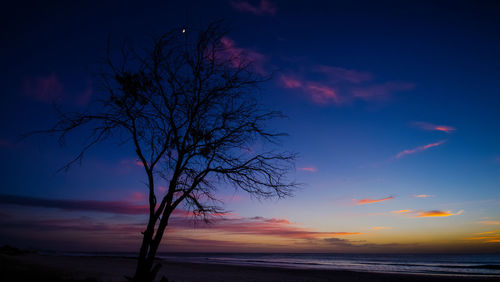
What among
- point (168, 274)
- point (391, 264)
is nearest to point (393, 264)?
point (391, 264)

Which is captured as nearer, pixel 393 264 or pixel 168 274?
pixel 168 274

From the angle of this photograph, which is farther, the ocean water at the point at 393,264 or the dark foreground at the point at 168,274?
the ocean water at the point at 393,264

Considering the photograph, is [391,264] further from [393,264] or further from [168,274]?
[168,274]

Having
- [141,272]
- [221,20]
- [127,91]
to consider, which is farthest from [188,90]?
[141,272]

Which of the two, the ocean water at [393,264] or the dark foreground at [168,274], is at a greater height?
the dark foreground at [168,274]

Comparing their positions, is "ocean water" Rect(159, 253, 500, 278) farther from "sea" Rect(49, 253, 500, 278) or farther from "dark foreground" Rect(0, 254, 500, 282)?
"dark foreground" Rect(0, 254, 500, 282)

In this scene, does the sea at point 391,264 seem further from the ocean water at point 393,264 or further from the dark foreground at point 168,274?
the dark foreground at point 168,274

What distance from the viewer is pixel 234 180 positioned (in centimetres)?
661

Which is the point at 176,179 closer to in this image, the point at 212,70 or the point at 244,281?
the point at 212,70

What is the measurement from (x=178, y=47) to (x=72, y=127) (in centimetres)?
316

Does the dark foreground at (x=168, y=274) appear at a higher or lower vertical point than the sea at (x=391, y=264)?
higher

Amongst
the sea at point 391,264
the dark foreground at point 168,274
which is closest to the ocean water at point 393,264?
the sea at point 391,264

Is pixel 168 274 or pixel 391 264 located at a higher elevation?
pixel 168 274

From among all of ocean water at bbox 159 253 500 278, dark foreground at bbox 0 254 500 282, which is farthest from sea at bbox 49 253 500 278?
dark foreground at bbox 0 254 500 282
